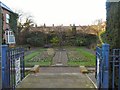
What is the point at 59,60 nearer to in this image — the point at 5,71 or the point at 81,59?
the point at 81,59

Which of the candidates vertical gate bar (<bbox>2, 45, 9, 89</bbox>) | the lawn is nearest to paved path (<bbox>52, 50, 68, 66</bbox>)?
the lawn

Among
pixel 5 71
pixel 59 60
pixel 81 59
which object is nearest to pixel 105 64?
pixel 5 71

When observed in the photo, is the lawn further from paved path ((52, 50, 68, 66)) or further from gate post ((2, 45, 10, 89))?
gate post ((2, 45, 10, 89))

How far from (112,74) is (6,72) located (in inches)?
126

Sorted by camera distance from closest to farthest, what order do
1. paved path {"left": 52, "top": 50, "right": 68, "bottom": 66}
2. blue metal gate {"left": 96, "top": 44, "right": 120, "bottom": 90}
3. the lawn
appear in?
blue metal gate {"left": 96, "top": 44, "right": 120, "bottom": 90} < paved path {"left": 52, "top": 50, "right": 68, "bottom": 66} < the lawn

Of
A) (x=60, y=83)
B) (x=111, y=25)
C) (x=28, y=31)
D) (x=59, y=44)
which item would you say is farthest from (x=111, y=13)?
(x=28, y=31)

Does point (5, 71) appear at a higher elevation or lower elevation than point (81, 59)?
higher

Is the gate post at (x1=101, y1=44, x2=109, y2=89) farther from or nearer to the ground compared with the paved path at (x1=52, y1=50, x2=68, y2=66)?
farther from the ground

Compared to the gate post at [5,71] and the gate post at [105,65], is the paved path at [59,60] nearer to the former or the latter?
the gate post at [5,71]

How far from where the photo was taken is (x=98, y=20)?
A: 4397cm

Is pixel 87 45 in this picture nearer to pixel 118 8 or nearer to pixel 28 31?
pixel 28 31

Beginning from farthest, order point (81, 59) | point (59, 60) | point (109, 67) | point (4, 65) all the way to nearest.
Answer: point (81, 59), point (59, 60), point (109, 67), point (4, 65)

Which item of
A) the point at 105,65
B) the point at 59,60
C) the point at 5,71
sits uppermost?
the point at 105,65

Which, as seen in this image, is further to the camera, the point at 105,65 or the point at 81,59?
the point at 81,59
